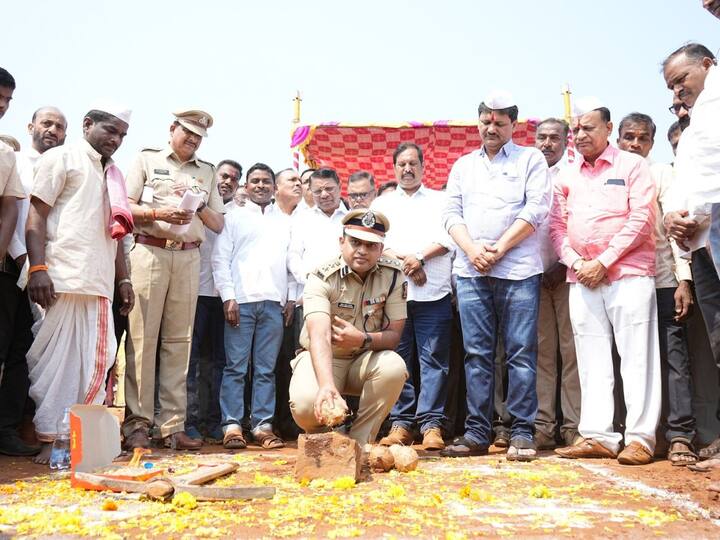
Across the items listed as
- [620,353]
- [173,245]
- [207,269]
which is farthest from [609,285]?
[207,269]

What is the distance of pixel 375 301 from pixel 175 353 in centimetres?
171

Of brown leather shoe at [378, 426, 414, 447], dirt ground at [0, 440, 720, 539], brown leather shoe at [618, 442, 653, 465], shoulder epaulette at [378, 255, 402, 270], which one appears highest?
shoulder epaulette at [378, 255, 402, 270]

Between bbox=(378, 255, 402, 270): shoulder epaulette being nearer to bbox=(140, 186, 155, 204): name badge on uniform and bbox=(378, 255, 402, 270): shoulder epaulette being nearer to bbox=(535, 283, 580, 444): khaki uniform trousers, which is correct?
bbox=(535, 283, 580, 444): khaki uniform trousers

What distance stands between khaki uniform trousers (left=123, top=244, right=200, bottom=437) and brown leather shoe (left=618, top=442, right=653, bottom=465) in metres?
3.05

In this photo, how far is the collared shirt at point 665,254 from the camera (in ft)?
15.4

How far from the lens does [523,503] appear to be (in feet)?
10.3

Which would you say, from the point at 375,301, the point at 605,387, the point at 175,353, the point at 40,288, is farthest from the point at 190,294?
the point at 605,387

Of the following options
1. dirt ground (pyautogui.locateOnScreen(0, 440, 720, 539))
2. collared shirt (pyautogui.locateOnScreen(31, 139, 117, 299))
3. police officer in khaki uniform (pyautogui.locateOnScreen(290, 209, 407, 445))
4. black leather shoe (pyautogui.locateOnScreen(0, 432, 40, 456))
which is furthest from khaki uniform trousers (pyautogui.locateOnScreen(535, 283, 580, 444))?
black leather shoe (pyautogui.locateOnScreen(0, 432, 40, 456))

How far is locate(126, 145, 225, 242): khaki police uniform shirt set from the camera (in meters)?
5.17

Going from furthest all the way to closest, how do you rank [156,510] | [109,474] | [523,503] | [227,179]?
1. [227,179]
2. [109,474]
3. [523,503]
4. [156,510]

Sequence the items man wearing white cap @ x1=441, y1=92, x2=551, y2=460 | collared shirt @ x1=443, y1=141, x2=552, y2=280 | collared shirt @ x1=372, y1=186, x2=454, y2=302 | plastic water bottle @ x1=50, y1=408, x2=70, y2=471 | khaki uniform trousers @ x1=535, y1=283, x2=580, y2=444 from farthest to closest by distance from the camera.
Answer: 1. collared shirt @ x1=372, y1=186, x2=454, y2=302
2. khaki uniform trousers @ x1=535, y1=283, x2=580, y2=444
3. collared shirt @ x1=443, y1=141, x2=552, y2=280
4. man wearing white cap @ x1=441, y1=92, x2=551, y2=460
5. plastic water bottle @ x1=50, y1=408, x2=70, y2=471

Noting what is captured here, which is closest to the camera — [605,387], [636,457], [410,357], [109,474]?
[109,474]

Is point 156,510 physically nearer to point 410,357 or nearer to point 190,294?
point 190,294

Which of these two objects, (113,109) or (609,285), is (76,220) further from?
(609,285)
